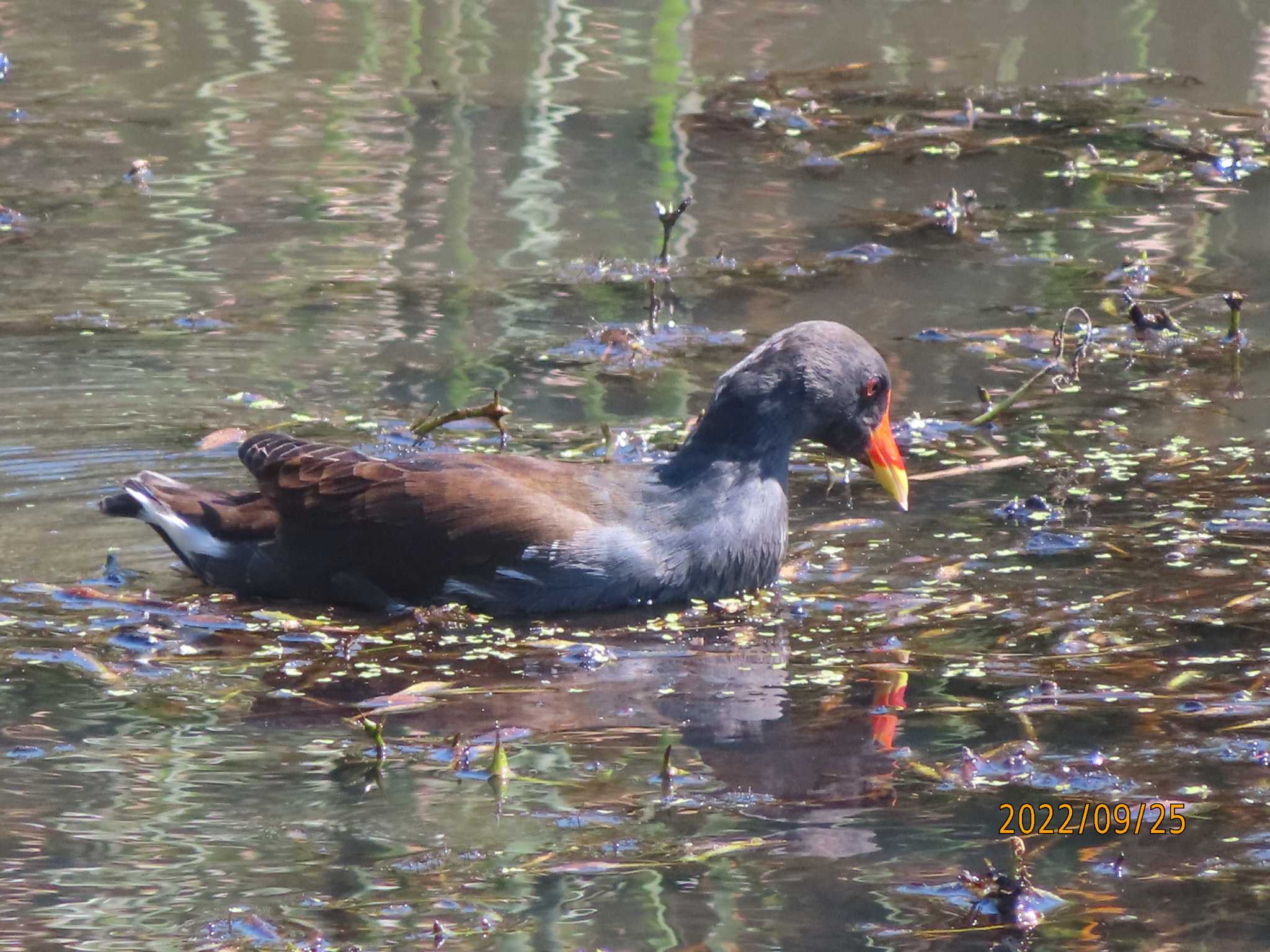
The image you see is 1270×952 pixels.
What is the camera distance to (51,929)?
10.9 ft

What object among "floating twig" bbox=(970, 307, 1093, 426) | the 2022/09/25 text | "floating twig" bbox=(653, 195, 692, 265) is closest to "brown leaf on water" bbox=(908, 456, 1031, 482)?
"floating twig" bbox=(970, 307, 1093, 426)

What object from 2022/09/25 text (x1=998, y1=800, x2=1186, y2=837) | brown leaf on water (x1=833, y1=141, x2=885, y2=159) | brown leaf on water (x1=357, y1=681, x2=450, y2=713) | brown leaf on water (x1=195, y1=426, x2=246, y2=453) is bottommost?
brown leaf on water (x1=357, y1=681, x2=450, y2=713)

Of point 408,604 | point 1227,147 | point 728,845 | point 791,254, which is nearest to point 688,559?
→ point 408,604

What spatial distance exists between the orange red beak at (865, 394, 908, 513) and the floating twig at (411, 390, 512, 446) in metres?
1.06

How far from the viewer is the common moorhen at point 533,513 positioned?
5.20 metres

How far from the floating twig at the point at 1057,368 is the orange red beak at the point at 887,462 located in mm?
758

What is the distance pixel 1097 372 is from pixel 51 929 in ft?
15.2

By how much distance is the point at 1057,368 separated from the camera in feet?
22.8

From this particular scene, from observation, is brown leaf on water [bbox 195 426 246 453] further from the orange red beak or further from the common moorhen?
the orange red beak

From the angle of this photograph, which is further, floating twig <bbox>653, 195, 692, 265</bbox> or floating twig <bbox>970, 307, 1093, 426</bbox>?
floating twig <bbox>653, 195, 692, 265</bbox>

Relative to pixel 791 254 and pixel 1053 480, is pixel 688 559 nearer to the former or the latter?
pixel 1053 480

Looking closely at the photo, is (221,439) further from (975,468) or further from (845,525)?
(975,468)

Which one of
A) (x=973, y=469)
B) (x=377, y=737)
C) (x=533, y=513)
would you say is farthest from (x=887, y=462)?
(x=377, y=737)

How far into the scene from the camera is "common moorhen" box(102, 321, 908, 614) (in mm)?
5203
